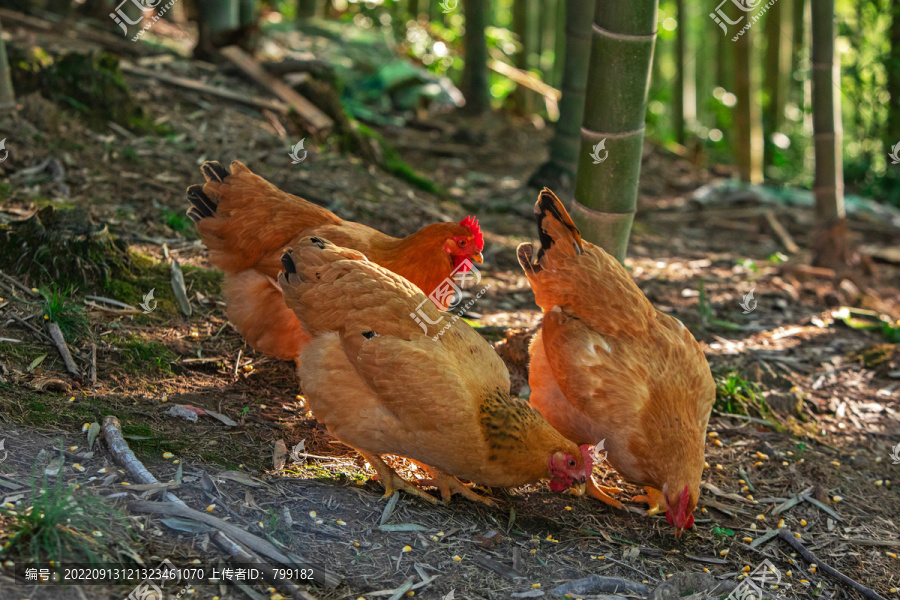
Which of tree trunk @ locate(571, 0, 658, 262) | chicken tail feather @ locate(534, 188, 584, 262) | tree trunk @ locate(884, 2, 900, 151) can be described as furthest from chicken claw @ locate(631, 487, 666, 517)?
tree trunk @ locate(884, 2, 900, 151)

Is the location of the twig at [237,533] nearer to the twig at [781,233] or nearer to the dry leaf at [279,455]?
the dry leaf at [279,455]

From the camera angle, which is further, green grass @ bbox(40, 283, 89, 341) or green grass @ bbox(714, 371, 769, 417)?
green grass @ bbox(714, 371, 769, 417)

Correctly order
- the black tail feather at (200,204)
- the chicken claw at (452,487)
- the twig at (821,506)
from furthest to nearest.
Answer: the black tail feather at (200,204) < the twig at (821,506) < the chicken claw at (452,487)

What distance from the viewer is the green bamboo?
21.8 ft

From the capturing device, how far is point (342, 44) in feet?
39.6

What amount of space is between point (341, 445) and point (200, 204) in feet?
A: 5.96

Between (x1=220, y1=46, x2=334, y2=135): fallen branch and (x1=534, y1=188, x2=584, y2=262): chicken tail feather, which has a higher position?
(x1=220, y1=46, x2=334, y2=135): fallen branch

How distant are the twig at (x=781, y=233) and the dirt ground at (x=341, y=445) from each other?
39.6 inches

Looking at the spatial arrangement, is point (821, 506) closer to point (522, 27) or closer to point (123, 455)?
point (123, 455)

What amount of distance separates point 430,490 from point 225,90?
5.42 metres
